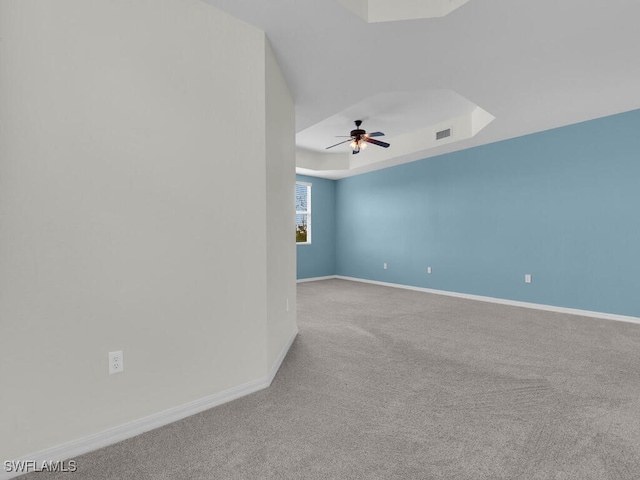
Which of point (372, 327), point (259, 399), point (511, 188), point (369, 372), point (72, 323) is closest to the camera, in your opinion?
point (72, 323)

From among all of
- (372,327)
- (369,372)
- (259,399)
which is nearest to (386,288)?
(372,327)

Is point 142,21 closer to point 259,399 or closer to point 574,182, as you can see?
point 259,399

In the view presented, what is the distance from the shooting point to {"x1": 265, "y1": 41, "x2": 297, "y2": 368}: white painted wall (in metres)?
2.17

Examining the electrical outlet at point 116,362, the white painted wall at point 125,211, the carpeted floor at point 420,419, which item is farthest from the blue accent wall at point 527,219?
the electrical outlet at point 116,362

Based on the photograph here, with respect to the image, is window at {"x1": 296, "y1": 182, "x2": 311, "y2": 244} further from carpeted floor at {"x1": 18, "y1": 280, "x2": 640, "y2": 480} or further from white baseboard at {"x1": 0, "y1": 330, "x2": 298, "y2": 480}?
white baseboard at {"x1": 0, "y1": 330, "x2": 298, "y2": 480}

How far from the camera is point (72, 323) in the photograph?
1.40 meters

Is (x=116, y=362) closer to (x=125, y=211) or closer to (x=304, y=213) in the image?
(x=125, y=211)

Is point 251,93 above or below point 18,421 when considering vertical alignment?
above

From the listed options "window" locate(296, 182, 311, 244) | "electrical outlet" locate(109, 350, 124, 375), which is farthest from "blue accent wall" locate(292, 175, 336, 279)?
"electrical outlet" locate(109, 350, 124, 375)

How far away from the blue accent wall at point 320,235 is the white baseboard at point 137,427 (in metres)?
4.89

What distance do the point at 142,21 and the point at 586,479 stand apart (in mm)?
2977

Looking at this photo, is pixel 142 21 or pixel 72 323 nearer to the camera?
pixel 72 323

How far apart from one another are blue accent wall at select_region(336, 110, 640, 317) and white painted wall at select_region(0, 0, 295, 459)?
4179mm

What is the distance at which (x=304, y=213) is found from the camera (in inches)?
280
